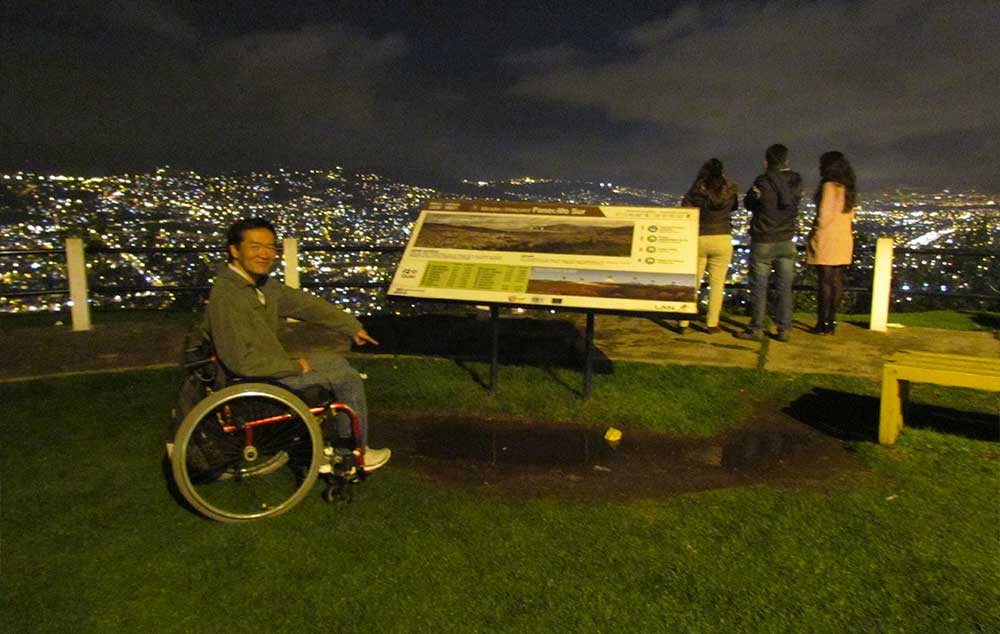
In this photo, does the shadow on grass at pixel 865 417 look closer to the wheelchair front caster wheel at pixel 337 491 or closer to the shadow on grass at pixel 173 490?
the wheelchair front caster wheel at pixel 337 491

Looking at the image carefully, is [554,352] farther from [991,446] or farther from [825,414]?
[991,446]

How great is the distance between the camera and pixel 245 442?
4.29 m

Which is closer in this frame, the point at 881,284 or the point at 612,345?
the point at 612,345

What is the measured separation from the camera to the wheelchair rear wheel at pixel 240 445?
13.4 ft

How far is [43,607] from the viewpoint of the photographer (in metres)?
3.46

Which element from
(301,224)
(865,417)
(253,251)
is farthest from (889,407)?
(301,224)

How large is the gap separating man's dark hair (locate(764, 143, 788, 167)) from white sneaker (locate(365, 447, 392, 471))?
5.51 meters

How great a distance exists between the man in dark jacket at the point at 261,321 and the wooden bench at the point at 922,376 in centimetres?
370

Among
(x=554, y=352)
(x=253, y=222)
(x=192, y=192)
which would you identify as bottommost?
(x=554, y=352)

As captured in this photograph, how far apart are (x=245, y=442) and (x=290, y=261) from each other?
542 cm

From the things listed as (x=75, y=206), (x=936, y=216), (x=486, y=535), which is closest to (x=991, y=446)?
(x=486, y=535)

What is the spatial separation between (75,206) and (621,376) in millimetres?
17566

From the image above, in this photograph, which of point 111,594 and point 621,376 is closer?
point 111,594

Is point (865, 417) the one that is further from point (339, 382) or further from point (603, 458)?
point (339, 382)
